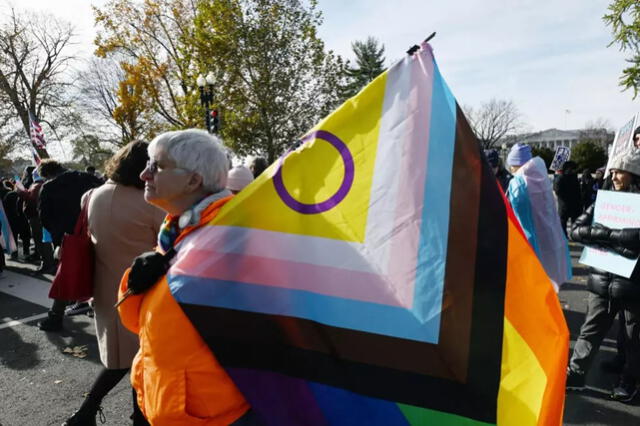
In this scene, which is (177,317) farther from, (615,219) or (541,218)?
(541,218)

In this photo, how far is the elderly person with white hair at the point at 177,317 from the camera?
1378 mm

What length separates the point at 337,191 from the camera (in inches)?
57.1

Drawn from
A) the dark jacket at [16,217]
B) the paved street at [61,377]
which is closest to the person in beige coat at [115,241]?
the paved street at [61,377]

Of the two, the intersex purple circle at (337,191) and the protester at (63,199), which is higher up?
the intersex purple circle at (337,191)

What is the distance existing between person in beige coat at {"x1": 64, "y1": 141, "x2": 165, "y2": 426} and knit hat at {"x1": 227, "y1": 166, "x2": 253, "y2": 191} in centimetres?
127

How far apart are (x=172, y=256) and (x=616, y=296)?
10.5 ft

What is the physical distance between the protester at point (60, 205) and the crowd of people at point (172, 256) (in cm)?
1

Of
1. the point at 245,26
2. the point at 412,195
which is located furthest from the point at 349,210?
the point at 245,26

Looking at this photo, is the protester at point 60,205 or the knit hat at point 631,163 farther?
the protester at point 60,205

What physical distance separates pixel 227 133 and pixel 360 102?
57.2 ft

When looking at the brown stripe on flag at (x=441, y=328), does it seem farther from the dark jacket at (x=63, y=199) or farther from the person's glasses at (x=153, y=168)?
the dark jacket at (x=63, y=199)

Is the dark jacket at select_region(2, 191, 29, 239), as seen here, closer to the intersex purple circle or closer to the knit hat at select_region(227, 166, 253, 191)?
the knit hat at select_region(227, 166, 253, 191)

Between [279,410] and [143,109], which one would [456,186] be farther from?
[143,109]

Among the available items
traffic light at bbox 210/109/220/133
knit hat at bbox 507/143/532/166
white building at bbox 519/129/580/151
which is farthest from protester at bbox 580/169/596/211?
white building at bbox 519/129/580/151
